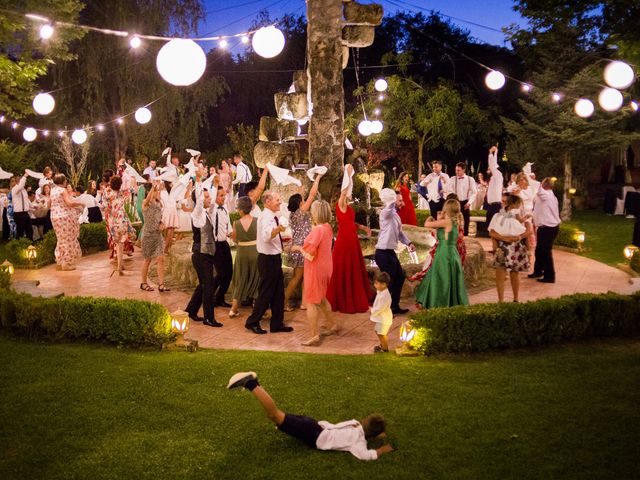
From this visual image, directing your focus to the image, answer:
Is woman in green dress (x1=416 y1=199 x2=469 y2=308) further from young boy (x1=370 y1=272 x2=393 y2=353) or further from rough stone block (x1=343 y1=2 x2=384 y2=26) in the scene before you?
rough stone block (x1=343 y1=2 x2=384 y2=26)

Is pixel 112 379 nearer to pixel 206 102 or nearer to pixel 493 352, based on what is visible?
pixel 493 352

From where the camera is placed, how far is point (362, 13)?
12.1 metres

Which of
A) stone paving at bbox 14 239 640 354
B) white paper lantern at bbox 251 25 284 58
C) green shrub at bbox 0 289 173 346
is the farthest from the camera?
white paper lantern at bbox 251 25 284 58

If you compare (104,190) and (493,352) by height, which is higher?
(104,190)

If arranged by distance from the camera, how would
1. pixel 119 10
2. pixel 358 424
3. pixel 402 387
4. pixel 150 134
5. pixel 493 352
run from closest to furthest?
pixel 358 424, pixel 402 387, pixel 493 352, pixel 119 10, pixel 150 134

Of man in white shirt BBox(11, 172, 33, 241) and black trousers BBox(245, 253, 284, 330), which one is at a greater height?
man in white shirt BBox(11, 172, 33, 241)

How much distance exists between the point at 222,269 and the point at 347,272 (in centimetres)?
172

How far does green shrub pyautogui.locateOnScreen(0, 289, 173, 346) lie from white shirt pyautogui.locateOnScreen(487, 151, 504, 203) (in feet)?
25.1

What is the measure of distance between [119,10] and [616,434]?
23.5 metres

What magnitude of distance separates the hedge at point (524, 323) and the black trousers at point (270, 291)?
6.03ft

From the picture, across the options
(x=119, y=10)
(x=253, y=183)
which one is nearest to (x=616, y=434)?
(x=253, y=183)

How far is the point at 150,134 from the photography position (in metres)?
26.0

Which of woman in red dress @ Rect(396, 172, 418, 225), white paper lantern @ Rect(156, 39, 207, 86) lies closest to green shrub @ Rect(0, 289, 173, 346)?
→ white paper lantern @ Rect(156, 39, 207, 86)

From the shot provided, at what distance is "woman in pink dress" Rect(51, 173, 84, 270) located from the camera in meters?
11.9
